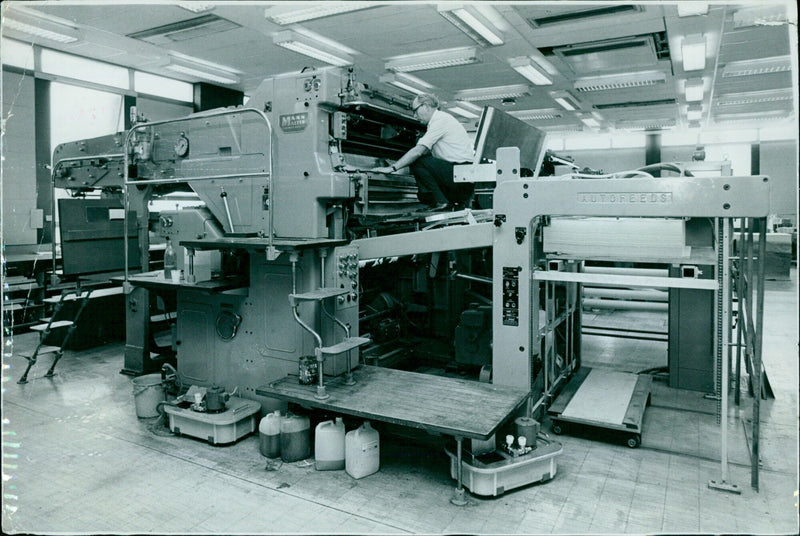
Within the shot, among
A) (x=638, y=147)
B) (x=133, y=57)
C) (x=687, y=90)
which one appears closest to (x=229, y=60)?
(x=133, y=57)

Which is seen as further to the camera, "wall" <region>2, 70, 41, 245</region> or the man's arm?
"wall" <region>2, 70, 41, 245</region>

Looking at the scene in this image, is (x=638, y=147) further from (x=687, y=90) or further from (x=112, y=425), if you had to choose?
(x=112, y=425)

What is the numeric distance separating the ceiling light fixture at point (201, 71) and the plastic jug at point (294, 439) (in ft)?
22.6

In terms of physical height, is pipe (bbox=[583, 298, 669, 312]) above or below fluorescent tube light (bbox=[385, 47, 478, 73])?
below

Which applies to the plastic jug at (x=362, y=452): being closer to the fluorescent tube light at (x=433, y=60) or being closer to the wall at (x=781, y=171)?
the fluorescent tube light at (x=433, y=60)

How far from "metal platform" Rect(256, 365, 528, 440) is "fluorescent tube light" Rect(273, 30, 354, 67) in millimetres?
5232

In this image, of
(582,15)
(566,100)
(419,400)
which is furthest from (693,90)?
(419,400)

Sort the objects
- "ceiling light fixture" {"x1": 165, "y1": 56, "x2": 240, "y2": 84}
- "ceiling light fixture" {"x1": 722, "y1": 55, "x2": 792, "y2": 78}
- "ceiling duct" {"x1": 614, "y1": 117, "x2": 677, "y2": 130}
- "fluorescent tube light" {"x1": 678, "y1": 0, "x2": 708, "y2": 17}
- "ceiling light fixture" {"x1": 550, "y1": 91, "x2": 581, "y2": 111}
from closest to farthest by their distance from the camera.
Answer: "fluorescent tube light" {"x1": 678, "y1": 0, "x2": 708, "y2": 17} → "ceiling light fixture" {"x1": 722, "y1": 55, "x2": 792, "y2": 78} → "ceiling light fixture" {"x1": 165, "y1": 56, "x2": 240, "y2": 84} → "ceiling light fixture" {"x1": 550, "y1": 91, "x2": 581, "y2": 111} → "ceiling duct" {"x1": 614, "y1": 117, "x2": 677, "y2": 130}

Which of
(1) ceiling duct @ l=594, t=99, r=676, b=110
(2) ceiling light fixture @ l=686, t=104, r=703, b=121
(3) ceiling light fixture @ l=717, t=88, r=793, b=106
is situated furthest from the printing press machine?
(2) ceiling light fixture @ l=686, t=104, r=703, b=121

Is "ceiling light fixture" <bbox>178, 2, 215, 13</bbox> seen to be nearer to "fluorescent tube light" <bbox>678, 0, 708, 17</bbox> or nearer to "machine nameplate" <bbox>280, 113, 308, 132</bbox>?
"machine nameplate" <bbox>280, 113, 308, 132</bbox>

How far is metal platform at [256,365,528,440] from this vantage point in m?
2.83

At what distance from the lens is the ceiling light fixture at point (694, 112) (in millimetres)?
11881

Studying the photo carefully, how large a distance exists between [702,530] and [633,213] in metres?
1.52

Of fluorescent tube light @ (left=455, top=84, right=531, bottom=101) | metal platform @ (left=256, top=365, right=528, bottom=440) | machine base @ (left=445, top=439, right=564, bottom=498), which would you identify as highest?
fluorescent tube light @ (left=455, top=84, right=531, bottom=101)
